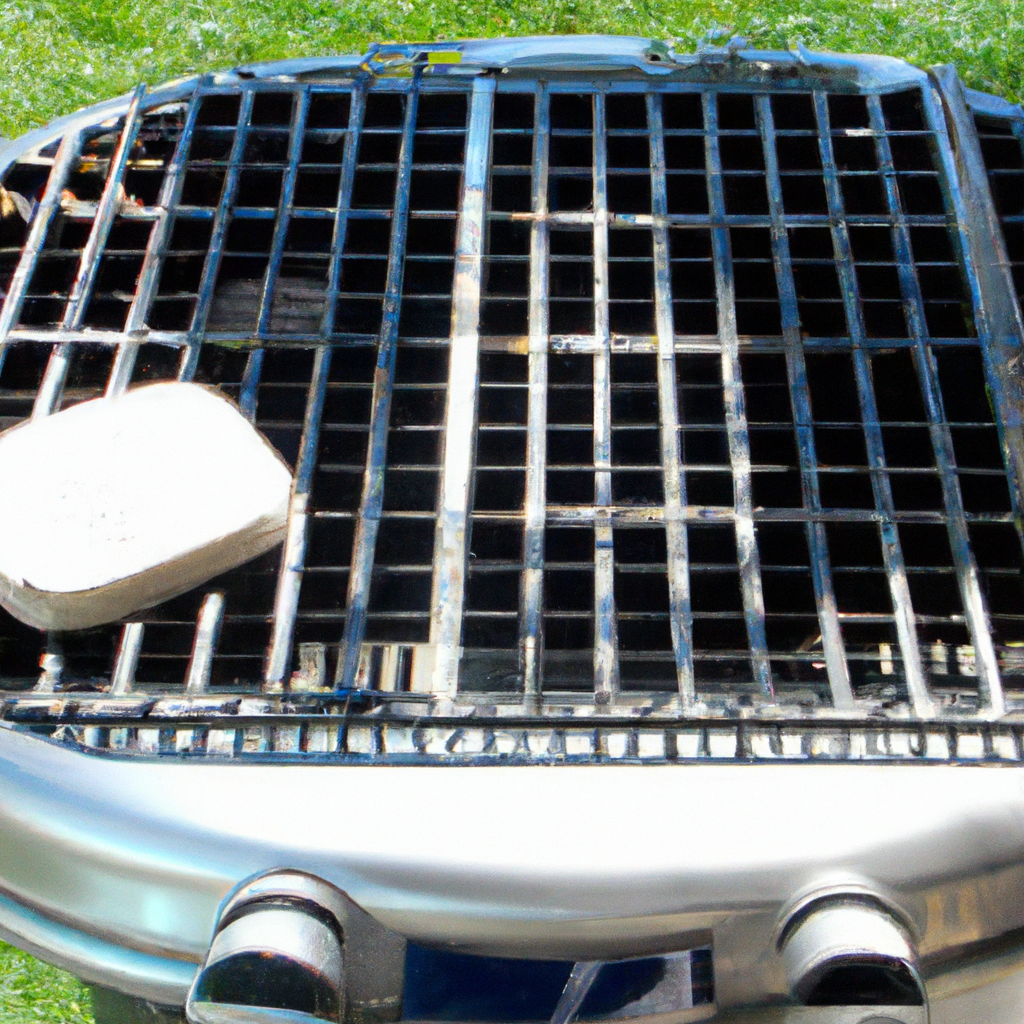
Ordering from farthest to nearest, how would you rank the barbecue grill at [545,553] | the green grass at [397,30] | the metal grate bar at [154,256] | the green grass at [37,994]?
the green grass at [397,30] → the green grass at [37,994] → the metal grate bar at [154,256] → the barbecue grill at [545,553]

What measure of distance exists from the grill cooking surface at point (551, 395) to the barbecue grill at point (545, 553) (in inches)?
0.4

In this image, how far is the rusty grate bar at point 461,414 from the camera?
2039 mm

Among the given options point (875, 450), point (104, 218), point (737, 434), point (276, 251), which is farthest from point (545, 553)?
point (104, 218)

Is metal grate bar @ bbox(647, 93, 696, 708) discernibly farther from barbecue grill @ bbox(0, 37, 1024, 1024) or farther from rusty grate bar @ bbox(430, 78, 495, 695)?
rusty grate bar @ bbox(430, 78, 495, 695)

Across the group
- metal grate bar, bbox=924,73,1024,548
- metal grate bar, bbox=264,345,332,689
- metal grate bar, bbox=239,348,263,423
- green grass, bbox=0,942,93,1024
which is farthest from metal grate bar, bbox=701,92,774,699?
green grass, bbox=0,942,93,1024

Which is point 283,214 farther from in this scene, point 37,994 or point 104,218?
point 37,994

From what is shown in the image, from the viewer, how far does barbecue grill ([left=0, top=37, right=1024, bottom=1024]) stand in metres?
1.76

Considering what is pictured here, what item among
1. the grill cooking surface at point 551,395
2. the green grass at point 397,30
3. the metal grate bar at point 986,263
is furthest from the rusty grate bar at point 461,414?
the green grass at point 397,30

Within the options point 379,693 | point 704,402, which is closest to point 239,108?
point 704,402

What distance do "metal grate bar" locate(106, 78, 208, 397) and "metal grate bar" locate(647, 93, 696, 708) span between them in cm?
126

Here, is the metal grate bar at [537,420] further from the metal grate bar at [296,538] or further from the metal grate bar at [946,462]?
the metal grate bar at [946,462]

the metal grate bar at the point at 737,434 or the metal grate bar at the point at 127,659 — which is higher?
the metal grate bar at the point at 737,434

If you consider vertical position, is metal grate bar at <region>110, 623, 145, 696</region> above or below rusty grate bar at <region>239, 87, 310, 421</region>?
below

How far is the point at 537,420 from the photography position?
2256 mm
